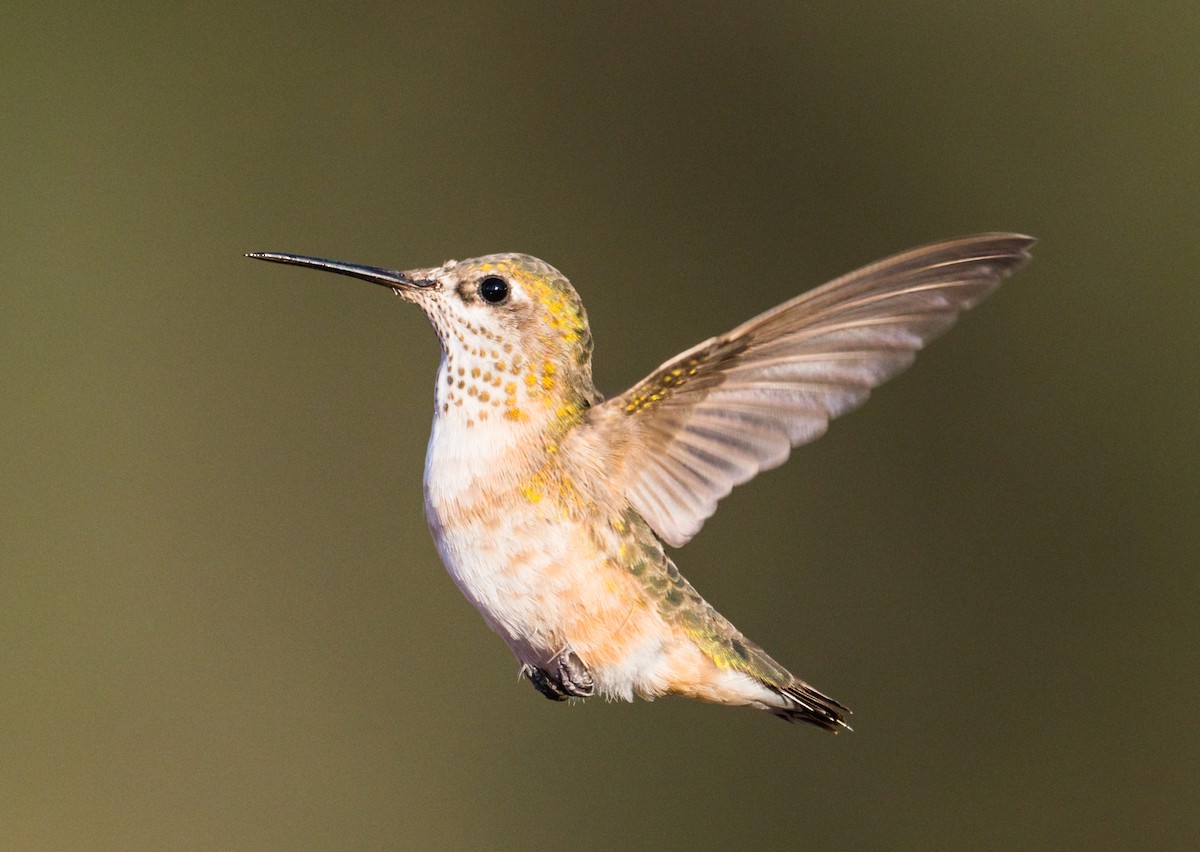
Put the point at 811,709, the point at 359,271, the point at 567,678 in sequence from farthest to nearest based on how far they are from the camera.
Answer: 1. the point at 811,709
2. the point at 567,678
3. the point at 359,271

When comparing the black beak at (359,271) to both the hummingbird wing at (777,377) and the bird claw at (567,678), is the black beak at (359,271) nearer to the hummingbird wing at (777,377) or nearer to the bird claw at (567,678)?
the hummingbird wing at (777,377)

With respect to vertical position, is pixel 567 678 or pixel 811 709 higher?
pixel 567 678

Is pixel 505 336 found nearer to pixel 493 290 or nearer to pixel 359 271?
pixel 493 290

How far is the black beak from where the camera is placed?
0.88m

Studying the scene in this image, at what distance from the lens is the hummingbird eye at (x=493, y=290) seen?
3.42ft

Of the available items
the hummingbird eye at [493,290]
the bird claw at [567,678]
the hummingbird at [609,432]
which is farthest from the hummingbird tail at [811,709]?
the hummingbird eye at [493,290]

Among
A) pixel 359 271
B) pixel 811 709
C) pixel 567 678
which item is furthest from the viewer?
pixel 811 709

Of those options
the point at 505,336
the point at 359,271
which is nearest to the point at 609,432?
the point at 505,336

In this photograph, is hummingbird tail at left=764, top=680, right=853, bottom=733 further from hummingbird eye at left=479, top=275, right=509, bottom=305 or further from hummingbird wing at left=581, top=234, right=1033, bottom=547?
hummingbird eye at left=479, top=275, right=509, bottom=305

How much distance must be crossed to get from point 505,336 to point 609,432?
13cm

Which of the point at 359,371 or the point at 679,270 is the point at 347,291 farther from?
the point at 679,270

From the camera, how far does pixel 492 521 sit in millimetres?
975

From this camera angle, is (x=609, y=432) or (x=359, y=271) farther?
(x=609, y=432)

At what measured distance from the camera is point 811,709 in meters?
1.20
